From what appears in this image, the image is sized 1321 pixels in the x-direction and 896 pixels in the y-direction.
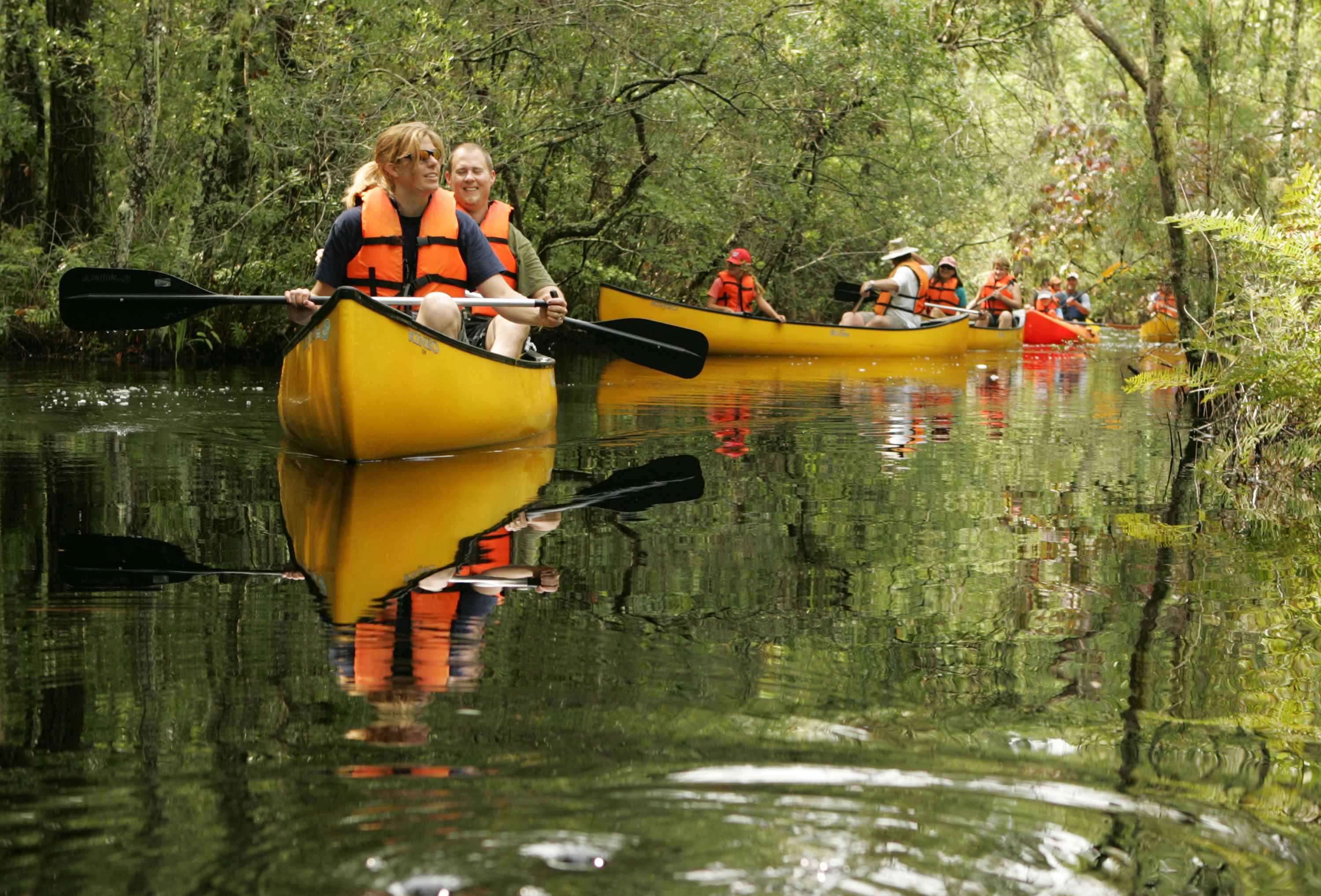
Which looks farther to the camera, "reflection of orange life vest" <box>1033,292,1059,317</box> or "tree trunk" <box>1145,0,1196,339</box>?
"reflection of orange life vest" <box>1033,292,1059,317</box>

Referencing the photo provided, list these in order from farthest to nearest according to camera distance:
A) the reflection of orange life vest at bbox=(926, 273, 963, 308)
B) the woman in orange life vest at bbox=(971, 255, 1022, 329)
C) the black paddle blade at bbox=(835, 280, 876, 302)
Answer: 1. the woman in orange life vest at bbox=(971, 255, 1022, 329)
2. the reflection of orange life vest at bbox=(926, 273, 963, 308)
3. the black paddle blade at bbox=(835, 280, 876, 302)

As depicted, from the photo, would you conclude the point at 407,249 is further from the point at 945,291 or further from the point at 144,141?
the point at 945,291

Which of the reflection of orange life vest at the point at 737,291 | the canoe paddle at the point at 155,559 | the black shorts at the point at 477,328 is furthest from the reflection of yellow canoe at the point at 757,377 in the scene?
the canoe paddle at the point at 155,559

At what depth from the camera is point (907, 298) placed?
56.3ft

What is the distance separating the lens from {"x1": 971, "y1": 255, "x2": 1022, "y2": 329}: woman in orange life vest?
21484mm

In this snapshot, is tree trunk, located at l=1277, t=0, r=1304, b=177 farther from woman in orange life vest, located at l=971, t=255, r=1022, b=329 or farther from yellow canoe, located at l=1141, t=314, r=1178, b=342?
woman in orange life vest, located at l=971, t=255, r=1022, b=329

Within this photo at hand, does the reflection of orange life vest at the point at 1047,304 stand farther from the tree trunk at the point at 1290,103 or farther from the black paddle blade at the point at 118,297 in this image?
the black paddle blade at the point at 118,297

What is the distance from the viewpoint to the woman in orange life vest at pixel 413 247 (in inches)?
244

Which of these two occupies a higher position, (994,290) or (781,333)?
(994,290)

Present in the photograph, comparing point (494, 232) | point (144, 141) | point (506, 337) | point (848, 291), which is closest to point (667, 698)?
point (506, 337)

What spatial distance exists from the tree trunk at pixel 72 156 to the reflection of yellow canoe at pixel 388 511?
9117mm

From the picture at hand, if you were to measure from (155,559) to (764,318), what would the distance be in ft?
40.5

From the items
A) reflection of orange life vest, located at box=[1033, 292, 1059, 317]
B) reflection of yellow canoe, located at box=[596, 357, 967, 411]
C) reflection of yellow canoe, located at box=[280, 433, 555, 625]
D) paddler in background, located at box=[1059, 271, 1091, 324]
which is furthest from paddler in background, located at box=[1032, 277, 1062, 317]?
reflection of yellow canoe, located at box=[280, 433, 555, 625]

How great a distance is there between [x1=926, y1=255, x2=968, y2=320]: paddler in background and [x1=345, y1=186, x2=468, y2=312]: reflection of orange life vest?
12902mm
